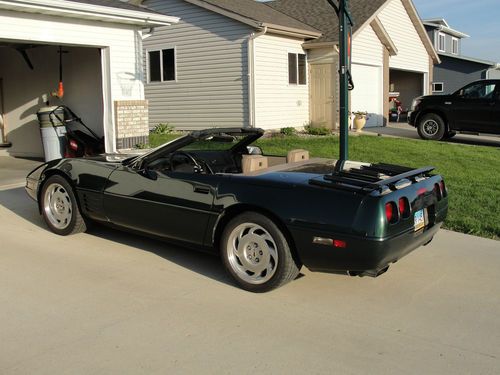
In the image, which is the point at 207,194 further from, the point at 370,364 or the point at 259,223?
the point at 370,364

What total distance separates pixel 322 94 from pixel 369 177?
1455 cm

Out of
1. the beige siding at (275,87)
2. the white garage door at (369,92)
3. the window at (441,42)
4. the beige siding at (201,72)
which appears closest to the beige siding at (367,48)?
the white garage door at (369,92)

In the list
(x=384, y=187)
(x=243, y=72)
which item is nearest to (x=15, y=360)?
(x=384, y=187)

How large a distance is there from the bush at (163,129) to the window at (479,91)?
367 inches

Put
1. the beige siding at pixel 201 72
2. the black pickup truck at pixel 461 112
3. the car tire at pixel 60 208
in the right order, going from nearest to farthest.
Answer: the car tire at pixel 60 208, the black pickup truck at pixel 461 112, the beige siding at pixel 201 72

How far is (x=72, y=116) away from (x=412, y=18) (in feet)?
56.9

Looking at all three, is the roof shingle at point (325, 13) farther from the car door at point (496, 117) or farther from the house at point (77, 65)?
the house at point (77, 65)

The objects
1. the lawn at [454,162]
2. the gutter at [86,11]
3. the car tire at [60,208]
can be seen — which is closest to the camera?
the car tire at [60,208]

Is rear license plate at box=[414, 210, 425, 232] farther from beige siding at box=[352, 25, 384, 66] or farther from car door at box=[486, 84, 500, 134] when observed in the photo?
beige siding at box=[352, 25, 384, 66]

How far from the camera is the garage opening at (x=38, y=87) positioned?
41.3 feet

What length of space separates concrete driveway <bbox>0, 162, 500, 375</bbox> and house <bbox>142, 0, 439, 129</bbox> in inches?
472

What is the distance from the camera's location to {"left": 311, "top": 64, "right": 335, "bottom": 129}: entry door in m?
18.3

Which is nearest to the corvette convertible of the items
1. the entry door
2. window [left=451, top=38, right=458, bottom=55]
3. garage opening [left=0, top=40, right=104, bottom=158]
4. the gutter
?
the gutter

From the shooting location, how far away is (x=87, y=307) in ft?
13.8
